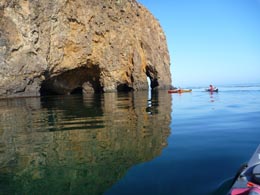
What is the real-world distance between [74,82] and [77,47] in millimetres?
8454

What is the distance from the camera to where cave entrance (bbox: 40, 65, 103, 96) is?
43.6 meters

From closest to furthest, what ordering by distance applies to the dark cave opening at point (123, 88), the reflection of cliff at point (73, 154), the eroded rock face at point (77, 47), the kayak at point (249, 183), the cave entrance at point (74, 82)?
1. the kayak at point (249, 183)
2. the reflection of cliff at point (73, 154)
3. the eroded rock face at point (77, 47)
4. the cave entrance at point (74, 82)
5. the dark cave opening at point (123, 88)

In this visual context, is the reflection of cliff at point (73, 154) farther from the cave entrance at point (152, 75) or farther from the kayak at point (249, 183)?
the cave entrance at point (152, 75)

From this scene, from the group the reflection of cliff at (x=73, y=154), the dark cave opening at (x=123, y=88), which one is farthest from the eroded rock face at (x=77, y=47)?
the reflection of cliff at (x=73, y=154)

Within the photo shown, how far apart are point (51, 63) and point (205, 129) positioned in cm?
3025

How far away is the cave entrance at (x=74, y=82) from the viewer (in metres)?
43.6

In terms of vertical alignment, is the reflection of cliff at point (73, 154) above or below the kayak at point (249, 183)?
below

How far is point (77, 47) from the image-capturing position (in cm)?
4034

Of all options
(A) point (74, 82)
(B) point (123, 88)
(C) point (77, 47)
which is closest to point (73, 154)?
(C) point (77, 47)

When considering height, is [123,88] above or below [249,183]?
above

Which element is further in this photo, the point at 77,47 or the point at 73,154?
the point at 77,47

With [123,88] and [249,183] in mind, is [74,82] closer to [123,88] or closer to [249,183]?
[123,88]

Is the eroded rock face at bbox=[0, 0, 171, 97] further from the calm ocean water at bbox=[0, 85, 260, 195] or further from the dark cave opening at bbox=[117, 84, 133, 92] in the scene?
the calm ocean water at bbox=[0, 85, 260, 195]

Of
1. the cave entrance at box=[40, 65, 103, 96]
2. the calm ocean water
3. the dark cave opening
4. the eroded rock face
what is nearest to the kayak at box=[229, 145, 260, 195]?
the calm ocean water
